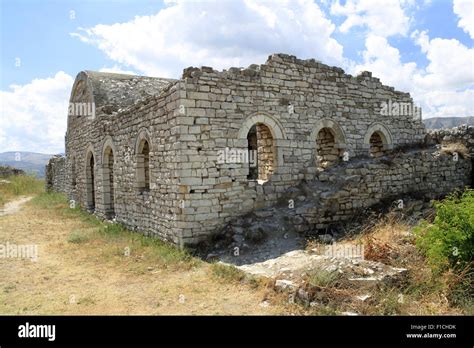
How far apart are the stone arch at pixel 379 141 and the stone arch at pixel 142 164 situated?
7104mm

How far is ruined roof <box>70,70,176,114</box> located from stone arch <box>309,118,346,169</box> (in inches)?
289

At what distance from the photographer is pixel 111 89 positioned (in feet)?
54.1

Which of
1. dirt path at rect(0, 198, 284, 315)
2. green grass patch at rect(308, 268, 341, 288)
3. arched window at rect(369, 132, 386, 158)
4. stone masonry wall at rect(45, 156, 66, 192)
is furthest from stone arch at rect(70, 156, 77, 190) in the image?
green grass patch at rect(308, 268, 341, 288)

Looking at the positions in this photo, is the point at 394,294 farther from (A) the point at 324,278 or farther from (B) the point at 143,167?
(B) the point at 143,167

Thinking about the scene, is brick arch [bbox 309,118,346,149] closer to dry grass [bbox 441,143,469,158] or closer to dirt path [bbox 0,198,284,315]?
dry grass [bbox 441,143,469,158]

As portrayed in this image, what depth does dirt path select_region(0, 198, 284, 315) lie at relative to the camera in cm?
559

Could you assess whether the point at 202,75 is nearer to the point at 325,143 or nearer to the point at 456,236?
the point at 325,143

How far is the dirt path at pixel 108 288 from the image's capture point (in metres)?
5.59

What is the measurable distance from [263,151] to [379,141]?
16.3 ft

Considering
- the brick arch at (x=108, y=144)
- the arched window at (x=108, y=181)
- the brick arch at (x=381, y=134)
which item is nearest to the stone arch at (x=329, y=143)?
the brick arch at (x=381, y=134)

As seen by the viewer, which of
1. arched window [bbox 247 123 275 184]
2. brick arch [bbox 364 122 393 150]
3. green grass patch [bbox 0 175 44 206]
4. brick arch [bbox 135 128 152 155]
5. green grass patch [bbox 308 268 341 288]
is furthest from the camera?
green grass patch [bbox 0 175 44 206]

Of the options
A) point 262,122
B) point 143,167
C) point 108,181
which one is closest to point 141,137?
point 143,167

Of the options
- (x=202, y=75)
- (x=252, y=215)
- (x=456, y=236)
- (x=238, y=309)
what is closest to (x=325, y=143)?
(x=252, y=215)
